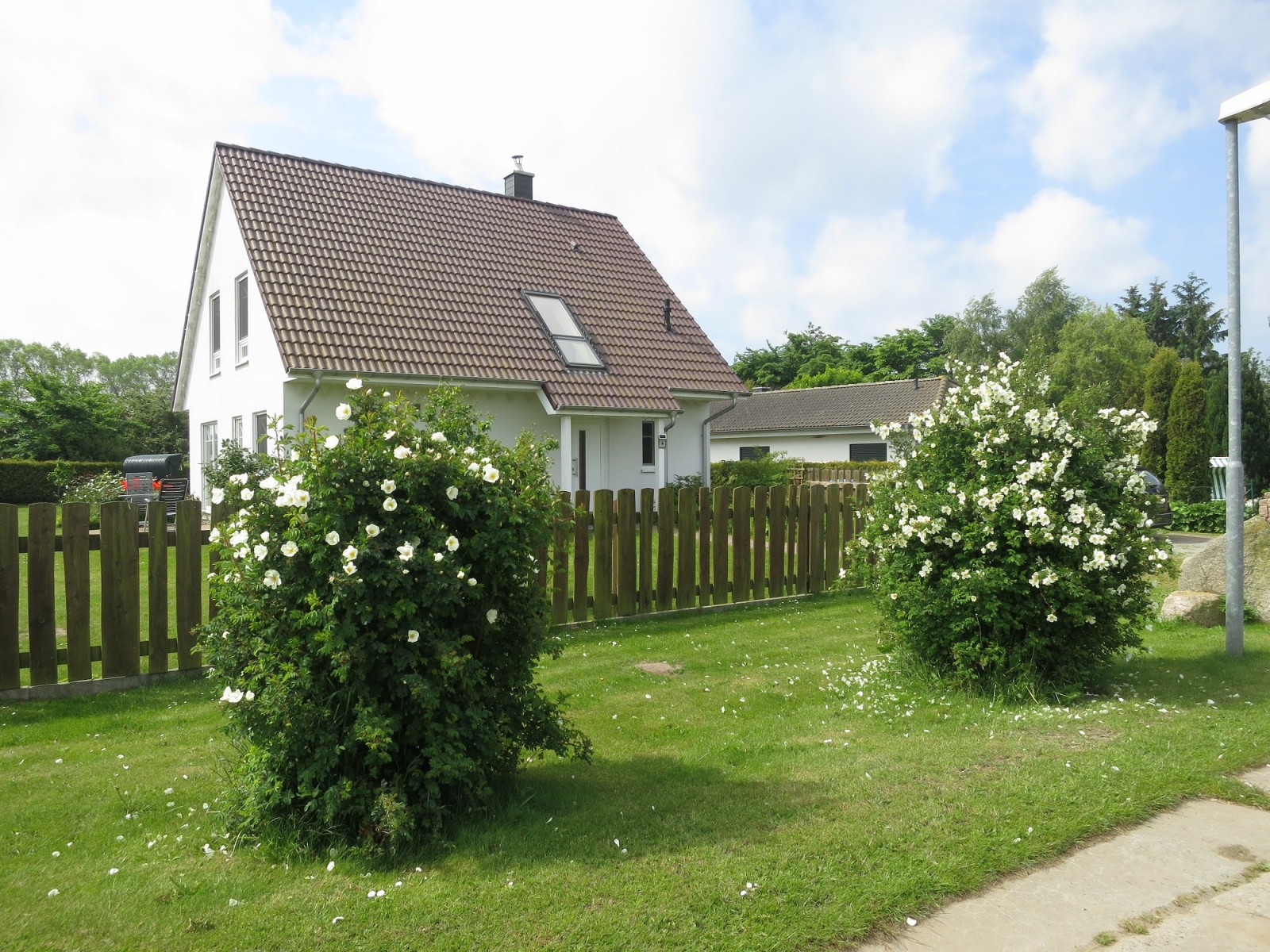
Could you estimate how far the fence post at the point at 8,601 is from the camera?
6.69 m

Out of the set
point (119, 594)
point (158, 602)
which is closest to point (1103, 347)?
point (158, 602)

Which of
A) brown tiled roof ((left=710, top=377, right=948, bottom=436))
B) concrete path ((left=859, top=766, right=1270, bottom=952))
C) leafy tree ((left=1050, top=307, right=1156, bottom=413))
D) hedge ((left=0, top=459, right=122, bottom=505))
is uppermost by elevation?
leafy tree ((left=1050, top=307, right=1156, bottom=413))

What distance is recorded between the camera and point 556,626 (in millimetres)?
9305

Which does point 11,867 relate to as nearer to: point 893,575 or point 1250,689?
point 893,575

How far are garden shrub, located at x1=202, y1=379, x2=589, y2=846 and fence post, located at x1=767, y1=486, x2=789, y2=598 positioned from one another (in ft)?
24.0

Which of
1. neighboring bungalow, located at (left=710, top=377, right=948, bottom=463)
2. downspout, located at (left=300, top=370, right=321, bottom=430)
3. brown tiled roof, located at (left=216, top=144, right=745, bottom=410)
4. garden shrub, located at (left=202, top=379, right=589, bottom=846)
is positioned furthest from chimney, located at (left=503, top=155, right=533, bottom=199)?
garden shrub, located at (left=202, top=379, right=589, bottom=846)

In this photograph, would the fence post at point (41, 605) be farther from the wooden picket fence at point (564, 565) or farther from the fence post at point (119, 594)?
the fence post at point (119, 594)

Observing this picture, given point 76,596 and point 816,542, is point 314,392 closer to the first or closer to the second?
point 816,542

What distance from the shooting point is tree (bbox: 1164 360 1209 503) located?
Answer: 3531 cm

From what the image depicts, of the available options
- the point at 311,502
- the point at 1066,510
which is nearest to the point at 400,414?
the point at 311,502

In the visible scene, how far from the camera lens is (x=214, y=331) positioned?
2097cm

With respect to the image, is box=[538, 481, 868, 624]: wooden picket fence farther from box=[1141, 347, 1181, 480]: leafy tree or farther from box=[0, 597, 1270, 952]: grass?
box=[1141, 347, 1181, 480]: leafy tree

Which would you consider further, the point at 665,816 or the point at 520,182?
the point at 520,182

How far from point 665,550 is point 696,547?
2.38 ft
